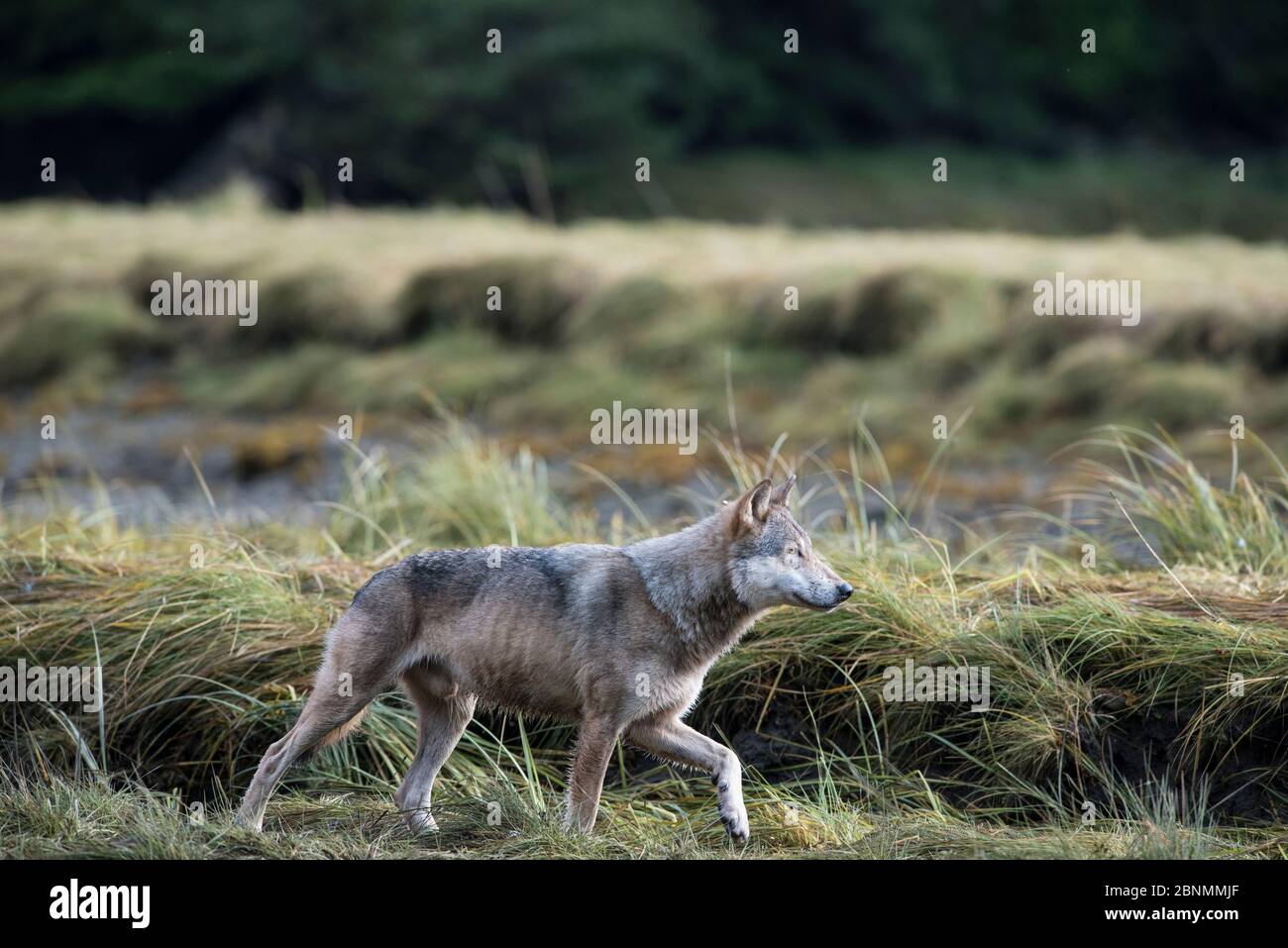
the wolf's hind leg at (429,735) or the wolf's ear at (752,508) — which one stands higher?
the wolf's ear at (752,508)

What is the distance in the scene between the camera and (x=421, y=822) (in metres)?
5.26

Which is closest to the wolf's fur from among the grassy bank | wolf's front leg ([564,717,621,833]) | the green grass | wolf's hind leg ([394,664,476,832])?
wolf's front leg ([564,717,621,833])

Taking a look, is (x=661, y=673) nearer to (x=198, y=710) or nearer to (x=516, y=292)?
(x=198, y=710)

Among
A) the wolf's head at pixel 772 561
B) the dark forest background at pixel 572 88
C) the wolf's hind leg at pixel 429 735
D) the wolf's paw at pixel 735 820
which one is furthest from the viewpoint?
the dark forest background at pixel 572 88

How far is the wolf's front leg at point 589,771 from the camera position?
5.04 metres

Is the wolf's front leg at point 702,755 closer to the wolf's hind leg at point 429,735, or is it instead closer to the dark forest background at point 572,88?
the wolf's hind leg at point 429,735

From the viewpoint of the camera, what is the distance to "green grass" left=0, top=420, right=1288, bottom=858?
518 centimetres

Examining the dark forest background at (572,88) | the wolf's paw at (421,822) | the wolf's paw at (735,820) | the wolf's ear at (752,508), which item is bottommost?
the wolf's paw at (421,822)

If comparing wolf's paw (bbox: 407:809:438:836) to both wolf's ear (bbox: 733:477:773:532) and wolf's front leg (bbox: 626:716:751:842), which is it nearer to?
wolf's front leg (bbox: 626:716:751:842)

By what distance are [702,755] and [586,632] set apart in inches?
20.5

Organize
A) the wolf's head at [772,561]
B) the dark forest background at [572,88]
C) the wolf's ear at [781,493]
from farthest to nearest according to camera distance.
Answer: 1. the dark forest background at [572,88]
2. the wolf's ear at [781,493]
3. the wolf's head at [772,561]

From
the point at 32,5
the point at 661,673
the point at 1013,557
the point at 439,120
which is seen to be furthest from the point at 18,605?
the point at 32,5

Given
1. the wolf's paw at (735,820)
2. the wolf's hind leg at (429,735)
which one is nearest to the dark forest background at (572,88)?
the wolf's hind leg at (429,735)

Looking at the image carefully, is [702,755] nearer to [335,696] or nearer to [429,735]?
[429,735]
